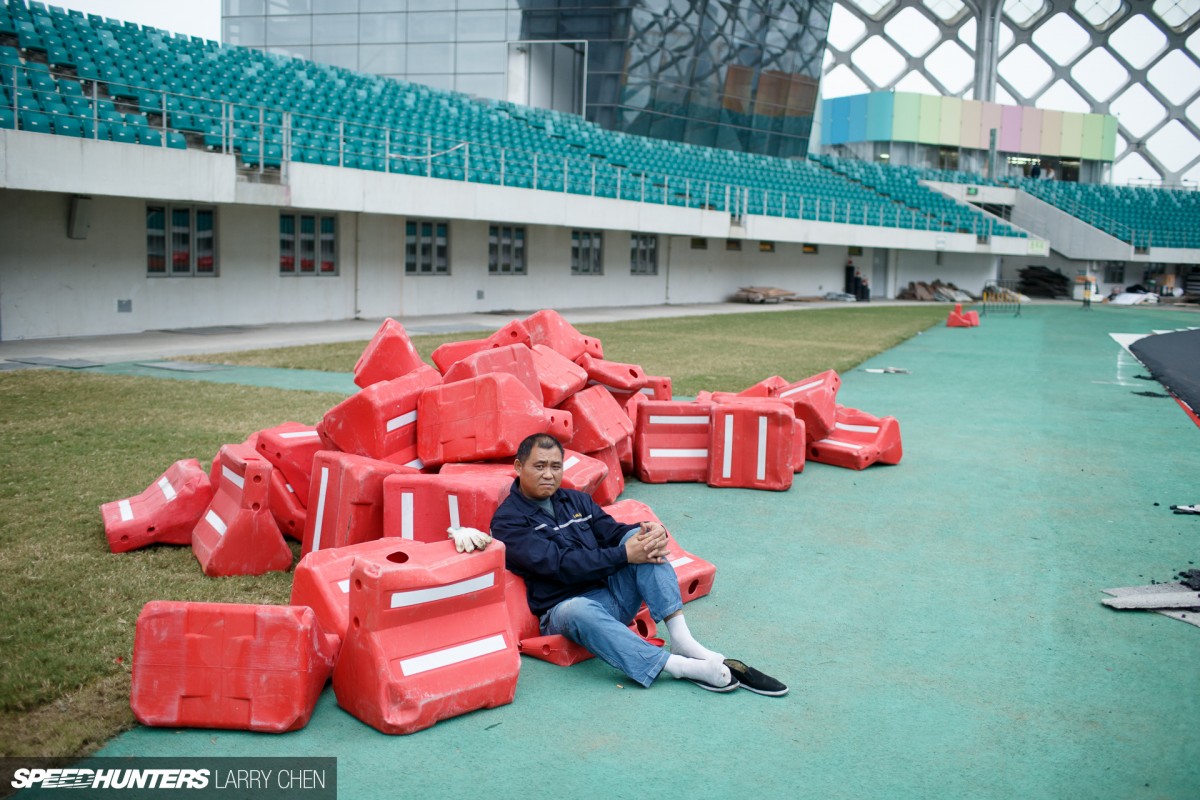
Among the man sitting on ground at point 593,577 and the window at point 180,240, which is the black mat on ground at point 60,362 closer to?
the window at point 180,240

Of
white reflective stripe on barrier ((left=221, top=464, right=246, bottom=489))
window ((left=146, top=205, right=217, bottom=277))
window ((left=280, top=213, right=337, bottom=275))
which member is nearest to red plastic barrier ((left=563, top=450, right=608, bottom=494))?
white reflective stripe on barrier ((left=221, top=464, right=246, bottom=489))

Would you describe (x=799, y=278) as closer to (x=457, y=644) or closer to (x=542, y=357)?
(x=542, y=357)

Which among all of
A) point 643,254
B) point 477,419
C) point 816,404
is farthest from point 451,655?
point 643,254

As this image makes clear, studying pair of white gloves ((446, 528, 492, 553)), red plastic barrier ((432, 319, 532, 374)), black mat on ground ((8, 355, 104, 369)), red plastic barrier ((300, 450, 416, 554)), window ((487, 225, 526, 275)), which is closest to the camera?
pair of white gloves ((446, 528, 492, 553))

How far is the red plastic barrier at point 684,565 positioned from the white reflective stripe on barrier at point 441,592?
1342 mm

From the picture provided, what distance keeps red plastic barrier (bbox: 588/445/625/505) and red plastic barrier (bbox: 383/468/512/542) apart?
1778 millimetres

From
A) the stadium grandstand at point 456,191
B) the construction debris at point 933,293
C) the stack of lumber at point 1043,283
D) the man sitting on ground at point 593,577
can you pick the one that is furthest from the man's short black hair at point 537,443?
the stack of lumber at point 1043,283

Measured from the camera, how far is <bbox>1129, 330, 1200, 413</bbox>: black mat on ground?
52.5ft

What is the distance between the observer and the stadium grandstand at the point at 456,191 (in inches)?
720

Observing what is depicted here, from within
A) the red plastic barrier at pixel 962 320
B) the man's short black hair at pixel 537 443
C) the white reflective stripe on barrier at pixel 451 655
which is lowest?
the white reflective stripe on barrier at pixel 451 655

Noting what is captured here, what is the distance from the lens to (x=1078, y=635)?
533cm

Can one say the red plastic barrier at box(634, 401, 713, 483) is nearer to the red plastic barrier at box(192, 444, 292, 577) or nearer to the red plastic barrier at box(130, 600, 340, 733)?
the red plastic barrier at box(192, 444, 292, 577)

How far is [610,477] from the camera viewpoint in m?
7.81

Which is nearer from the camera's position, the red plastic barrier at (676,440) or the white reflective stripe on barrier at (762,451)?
the white reflective stripe on barrier at (762,451)
